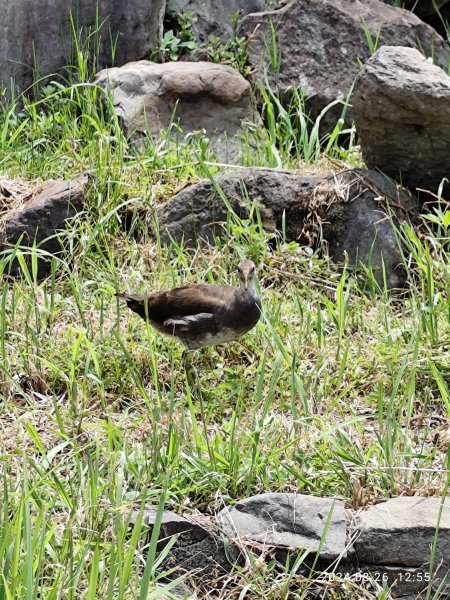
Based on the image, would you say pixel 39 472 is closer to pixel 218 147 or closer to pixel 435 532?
pixel 435 532

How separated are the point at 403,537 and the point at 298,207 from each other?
285 cm

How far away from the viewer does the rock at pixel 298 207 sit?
668 cm

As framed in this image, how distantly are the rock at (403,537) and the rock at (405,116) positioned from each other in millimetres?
2814

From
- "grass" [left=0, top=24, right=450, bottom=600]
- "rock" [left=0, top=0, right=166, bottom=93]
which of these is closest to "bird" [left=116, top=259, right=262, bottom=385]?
"grass" [left=0, top=24, right=450, bottom=600]

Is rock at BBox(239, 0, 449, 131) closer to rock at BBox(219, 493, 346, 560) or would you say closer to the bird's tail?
the bird's tail

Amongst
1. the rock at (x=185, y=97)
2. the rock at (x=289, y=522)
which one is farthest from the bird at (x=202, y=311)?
the rock at (x=185, y=97)

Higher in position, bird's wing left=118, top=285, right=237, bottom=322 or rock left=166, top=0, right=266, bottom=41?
rock left=166, top=0, right=266, bottom=41

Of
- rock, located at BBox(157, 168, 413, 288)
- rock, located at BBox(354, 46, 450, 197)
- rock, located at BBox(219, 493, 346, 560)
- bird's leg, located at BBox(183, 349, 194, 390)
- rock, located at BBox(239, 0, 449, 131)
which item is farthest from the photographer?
rock, located at BBox(239, 0, 449, 131)

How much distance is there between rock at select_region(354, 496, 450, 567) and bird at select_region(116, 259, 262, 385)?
149cm

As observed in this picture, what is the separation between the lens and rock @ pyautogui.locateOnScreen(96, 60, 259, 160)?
7578 mm

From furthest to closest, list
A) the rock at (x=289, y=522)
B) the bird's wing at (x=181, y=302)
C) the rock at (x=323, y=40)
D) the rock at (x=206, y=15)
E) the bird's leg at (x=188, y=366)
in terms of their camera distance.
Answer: the rock at (x=206, y=15)
the rock at (x=323, y=40)
the bird's wing at (x=181, y=302)
the bird's leg at (x=188, y=366)
the rock at (x=289, y=522)

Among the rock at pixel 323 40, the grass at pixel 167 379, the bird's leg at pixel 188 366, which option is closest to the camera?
the grass at pixel 167 379

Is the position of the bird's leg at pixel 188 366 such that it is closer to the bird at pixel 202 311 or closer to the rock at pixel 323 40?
the bird at pixel 202 311

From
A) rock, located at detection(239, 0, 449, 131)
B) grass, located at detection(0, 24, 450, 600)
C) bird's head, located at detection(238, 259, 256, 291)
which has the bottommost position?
grass, located at detection(0, 24, 450, 600)
